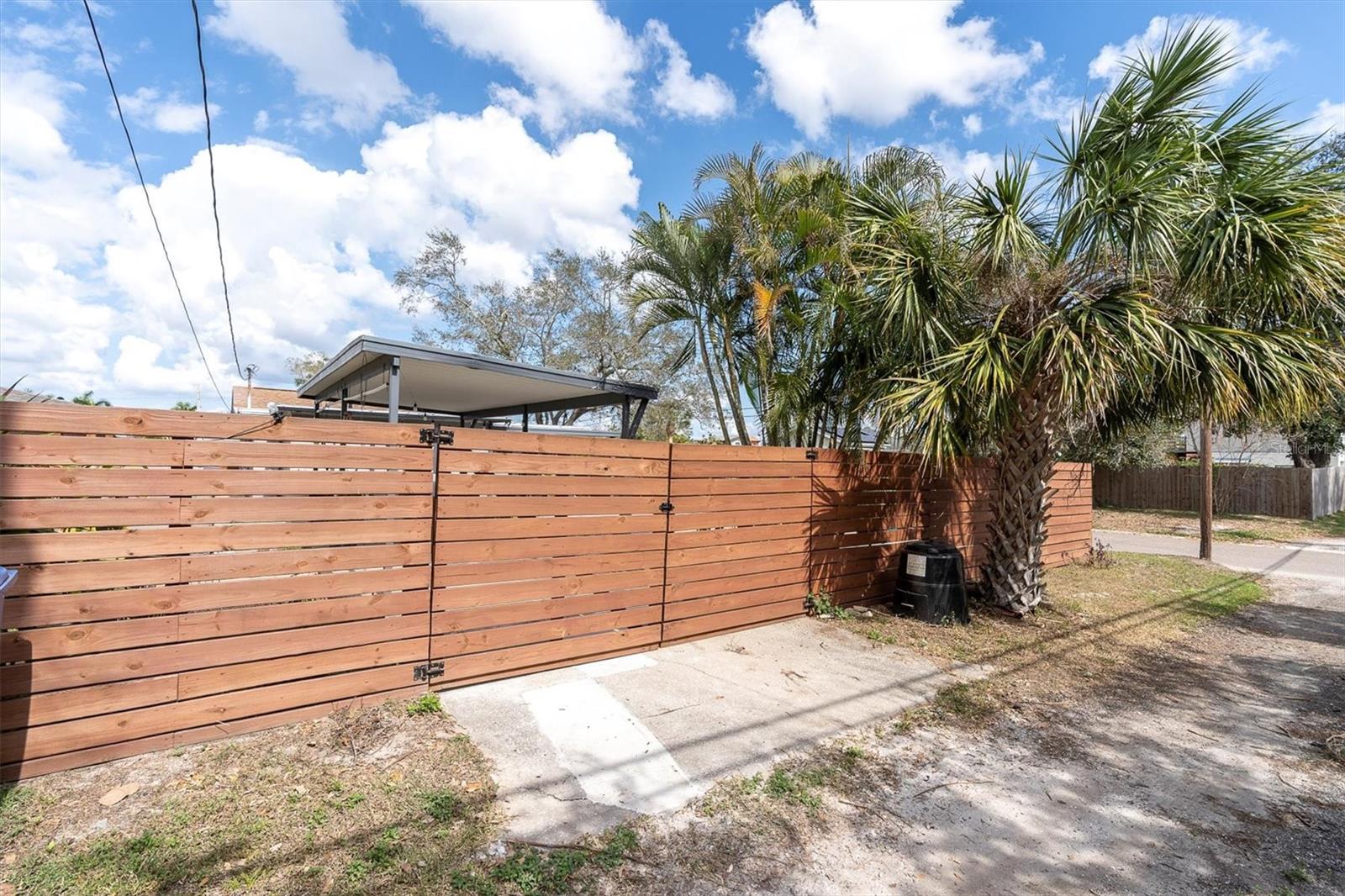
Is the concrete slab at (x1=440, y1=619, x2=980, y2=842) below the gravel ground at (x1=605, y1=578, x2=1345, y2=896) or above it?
above

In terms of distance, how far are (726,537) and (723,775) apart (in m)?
2.38

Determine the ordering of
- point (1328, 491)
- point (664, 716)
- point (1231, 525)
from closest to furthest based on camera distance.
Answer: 1. point (664, 716)
2. point (1231, 525)
3. point (1328, 491)

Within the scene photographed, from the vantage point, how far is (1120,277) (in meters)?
5.33

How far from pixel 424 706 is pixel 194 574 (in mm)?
1383

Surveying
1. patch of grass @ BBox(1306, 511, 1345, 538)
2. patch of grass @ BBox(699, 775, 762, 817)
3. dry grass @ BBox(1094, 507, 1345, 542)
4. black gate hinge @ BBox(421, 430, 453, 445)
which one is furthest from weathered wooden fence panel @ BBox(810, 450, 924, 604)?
patch of grass @ BBox(1306, 511, 1345, 538)

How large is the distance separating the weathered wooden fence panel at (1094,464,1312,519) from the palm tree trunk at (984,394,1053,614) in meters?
17.7

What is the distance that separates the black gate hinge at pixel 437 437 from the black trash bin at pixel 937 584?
4.61 m

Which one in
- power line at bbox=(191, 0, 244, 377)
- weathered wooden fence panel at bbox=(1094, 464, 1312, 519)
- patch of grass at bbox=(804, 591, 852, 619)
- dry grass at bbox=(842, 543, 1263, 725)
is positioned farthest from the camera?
weathered wooden fence panel at bbox=(1094, 464, 1312, 519)

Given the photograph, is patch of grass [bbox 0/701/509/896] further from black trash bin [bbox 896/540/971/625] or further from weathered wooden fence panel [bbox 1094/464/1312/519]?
weathered wooden fence panel [bbox 1094/464/1312/519]

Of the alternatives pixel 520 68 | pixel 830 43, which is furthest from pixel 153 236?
pixel 830 43

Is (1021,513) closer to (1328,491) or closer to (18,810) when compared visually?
(18,810)

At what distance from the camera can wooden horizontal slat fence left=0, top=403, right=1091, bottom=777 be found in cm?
263

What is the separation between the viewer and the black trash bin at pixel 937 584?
5805 millimetres

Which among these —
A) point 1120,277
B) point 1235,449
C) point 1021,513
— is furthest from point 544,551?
point 1235,449
